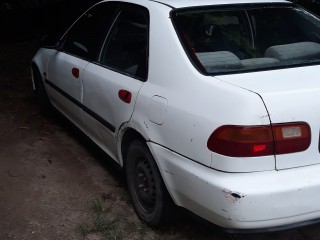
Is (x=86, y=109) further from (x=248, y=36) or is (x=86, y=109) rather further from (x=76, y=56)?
(x=248, y=36)

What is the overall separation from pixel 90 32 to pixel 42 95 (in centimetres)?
156

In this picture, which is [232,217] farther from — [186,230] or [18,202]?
[18,202]

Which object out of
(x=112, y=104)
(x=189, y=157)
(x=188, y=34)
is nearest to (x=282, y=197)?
(x=189, y=157)

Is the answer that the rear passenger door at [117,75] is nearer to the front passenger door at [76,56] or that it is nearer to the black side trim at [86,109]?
the black side trim at [86,109]

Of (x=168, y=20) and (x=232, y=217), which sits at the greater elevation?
(x=168, y=20)

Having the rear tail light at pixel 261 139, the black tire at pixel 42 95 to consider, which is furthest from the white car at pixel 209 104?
the black tire at pixel 42 95

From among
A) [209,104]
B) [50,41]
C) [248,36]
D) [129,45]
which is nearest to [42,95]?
[50,41]

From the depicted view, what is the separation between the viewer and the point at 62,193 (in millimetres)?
3723

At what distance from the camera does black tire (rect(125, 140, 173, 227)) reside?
2971 mm

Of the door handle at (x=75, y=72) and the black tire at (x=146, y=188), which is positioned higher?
the door handle at (x=75, y=72)

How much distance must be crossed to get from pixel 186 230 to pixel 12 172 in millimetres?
1757

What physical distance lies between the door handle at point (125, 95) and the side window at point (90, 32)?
665 mm

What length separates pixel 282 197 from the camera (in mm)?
2340

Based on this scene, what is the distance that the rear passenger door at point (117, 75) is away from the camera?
3178mm
